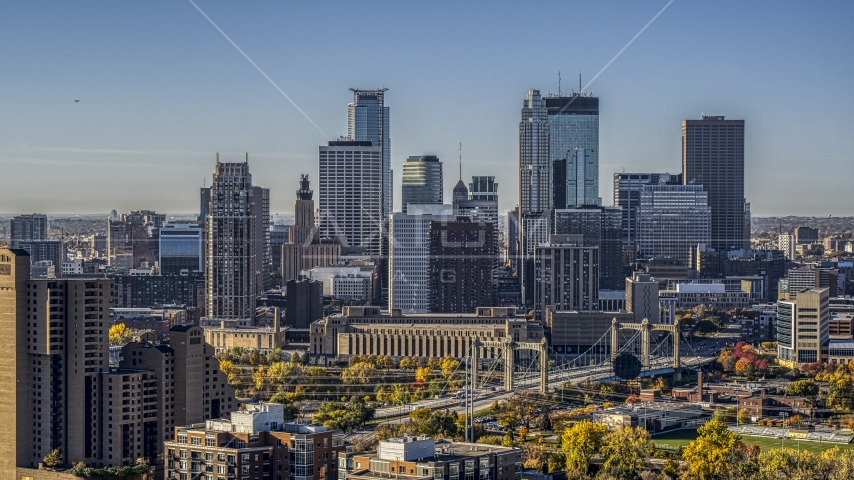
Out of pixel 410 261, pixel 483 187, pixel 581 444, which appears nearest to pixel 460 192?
pixel 483 187

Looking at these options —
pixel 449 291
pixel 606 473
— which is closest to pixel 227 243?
pixel 449 291

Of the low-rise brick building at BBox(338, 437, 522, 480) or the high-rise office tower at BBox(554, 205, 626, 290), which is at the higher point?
the high-rise office tower at BBox(554, 205, 626, 290)

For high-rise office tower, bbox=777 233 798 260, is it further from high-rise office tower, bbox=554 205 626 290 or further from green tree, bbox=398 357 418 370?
green tree, bbox=398 357 418 370

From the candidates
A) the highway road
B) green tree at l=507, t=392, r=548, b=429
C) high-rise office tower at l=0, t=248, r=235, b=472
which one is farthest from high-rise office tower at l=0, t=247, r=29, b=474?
green tree at l=507, t=392, r=548, b=429

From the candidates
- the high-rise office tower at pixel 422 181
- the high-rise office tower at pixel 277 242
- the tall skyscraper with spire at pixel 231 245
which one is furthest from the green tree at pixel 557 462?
the high-rise office tower at pixel 422 181

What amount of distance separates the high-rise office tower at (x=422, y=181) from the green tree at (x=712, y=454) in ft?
163

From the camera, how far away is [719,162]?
274 feet

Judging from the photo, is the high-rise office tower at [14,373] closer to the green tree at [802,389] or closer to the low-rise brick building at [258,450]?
the low-rise brick building at [258,450]

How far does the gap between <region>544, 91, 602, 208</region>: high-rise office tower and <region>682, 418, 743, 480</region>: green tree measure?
2282 inches

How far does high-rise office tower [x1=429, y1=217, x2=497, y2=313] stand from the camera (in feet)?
190

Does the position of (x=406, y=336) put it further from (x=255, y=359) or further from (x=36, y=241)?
(x=36, y=241)

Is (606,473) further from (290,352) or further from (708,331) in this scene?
(708,331)

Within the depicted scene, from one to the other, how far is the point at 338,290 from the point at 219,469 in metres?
41.8

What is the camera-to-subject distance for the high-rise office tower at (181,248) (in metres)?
64.4
